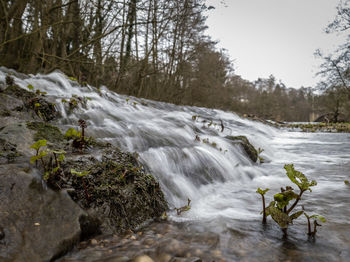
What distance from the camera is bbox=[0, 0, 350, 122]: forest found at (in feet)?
15.9

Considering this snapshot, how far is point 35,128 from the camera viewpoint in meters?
2.29

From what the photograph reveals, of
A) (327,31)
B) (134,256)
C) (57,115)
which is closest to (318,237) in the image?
(134,256)

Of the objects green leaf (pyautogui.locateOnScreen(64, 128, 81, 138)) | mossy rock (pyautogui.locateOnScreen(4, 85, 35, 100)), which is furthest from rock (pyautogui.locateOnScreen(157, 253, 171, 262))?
mossy rock (pyautogui.locateOnScreen(4, 85, 35, 100))

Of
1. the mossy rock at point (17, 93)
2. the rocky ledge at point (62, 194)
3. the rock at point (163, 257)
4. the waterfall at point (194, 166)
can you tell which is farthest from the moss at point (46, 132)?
the rock at point (163, 257)

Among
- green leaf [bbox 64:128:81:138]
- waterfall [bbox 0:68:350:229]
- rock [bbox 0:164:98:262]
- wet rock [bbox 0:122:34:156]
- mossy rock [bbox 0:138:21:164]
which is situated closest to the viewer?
rock [bbox 0:164:98:262]

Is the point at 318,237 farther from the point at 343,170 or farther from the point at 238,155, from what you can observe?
the point at 343,170

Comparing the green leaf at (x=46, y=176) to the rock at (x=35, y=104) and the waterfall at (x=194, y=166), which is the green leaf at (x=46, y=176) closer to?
the waterfall at (x=194, y=166)

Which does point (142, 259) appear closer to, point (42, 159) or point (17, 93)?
point (42, 159)

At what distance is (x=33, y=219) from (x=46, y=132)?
1251 mm

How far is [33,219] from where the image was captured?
1263 mm

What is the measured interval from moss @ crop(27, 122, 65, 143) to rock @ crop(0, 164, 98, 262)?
73 cm

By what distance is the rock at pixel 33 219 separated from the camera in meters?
1.12

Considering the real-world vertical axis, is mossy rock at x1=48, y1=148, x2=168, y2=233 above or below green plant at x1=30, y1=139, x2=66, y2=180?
below

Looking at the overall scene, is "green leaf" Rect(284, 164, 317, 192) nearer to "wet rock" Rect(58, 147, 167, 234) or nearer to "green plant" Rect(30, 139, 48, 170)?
"wet rock" Rect(58, 147, 167, 234)
